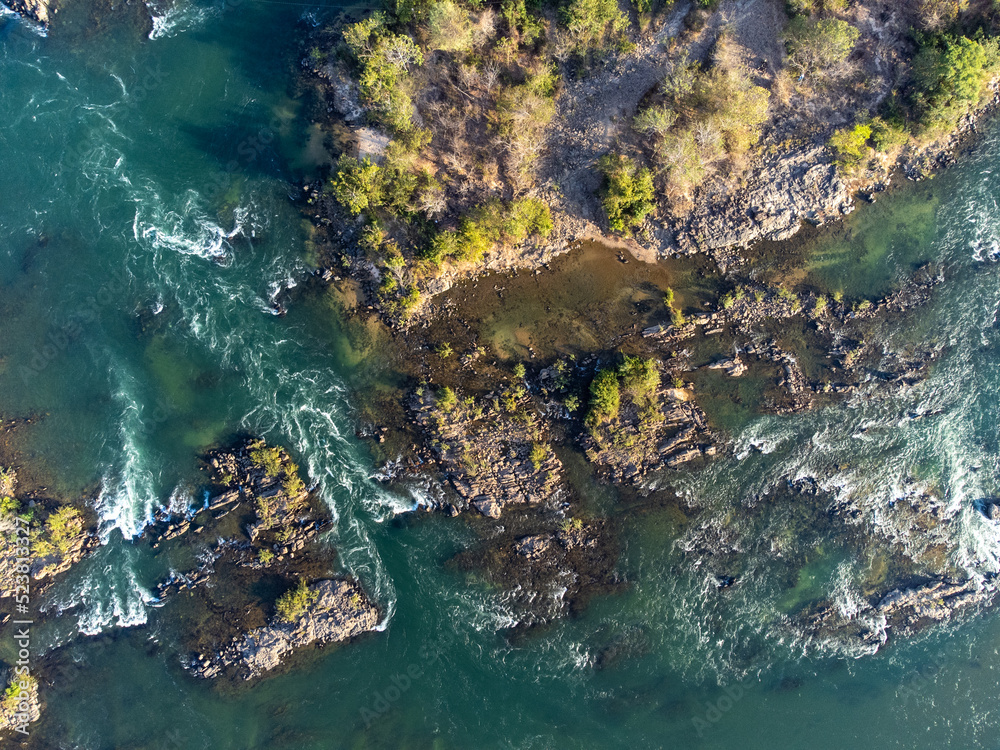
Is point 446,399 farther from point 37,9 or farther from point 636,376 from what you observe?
point 37,9

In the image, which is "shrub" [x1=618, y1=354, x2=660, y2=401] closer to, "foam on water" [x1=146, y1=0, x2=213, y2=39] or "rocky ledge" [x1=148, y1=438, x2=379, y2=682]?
"rocky ledge" [x1=148, y1=438, x2=379, y2=682]

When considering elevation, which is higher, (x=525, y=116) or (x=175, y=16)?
(x=175, y=16)

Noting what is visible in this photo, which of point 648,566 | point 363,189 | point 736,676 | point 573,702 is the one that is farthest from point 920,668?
point 363,189

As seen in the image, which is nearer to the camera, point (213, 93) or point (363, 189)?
point (363, 189)

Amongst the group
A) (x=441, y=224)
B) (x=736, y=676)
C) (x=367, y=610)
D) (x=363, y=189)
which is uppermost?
(x=363, y=189)

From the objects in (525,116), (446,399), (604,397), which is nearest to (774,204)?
(604,397)

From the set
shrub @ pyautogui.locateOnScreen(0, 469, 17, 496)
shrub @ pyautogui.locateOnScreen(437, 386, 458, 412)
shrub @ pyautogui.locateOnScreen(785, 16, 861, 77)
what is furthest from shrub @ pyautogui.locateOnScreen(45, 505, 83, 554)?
shrub @ pyautogui.locateOnScreen(785, 16, 861, 77)

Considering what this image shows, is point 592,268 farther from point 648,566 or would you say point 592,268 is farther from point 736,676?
point 736,676
